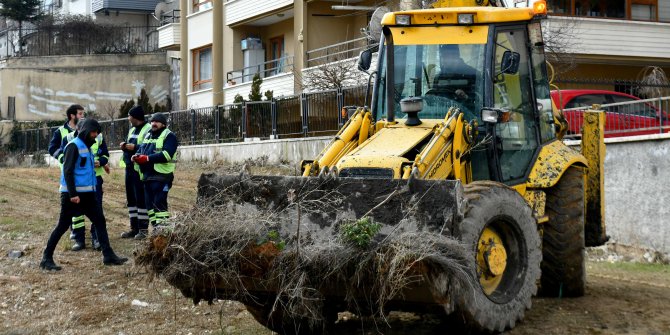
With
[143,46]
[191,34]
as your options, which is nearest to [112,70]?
[143,46]

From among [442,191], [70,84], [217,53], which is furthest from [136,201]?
[70,84]

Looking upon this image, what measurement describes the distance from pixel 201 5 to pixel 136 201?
25583 mm

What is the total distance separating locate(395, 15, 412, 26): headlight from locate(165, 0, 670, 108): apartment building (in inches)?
473

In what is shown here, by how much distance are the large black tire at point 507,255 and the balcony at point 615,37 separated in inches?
607

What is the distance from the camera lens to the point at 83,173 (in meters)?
11.9

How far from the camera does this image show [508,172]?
9.26 m

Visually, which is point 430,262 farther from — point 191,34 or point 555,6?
point 191,34

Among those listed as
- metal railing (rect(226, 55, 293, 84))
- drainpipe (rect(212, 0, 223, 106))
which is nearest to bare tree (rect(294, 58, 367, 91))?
metal railing (rect(226, 55, 293, 84))

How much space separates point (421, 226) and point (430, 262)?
455 mm

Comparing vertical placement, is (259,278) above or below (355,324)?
above

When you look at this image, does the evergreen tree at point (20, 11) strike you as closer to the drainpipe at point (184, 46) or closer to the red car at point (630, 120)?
the drainpipe at point (184, 46)

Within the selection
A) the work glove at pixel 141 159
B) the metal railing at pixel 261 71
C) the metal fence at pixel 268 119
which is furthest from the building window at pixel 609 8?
the work glove at pixel 141 159

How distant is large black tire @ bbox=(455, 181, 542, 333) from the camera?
740 cm

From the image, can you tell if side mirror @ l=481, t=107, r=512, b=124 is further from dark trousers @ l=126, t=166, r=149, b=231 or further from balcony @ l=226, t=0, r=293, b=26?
balcony @ l=226, t=0, r=293, b=26
